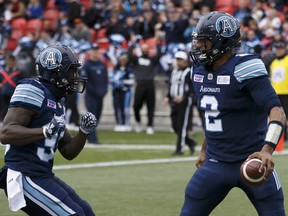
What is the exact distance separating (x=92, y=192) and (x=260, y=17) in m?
12.1

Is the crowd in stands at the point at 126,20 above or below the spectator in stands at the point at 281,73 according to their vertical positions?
below

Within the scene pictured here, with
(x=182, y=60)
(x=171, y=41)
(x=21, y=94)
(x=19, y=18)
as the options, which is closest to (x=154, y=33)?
(x=171, y=41)

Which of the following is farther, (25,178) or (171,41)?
(171,41)

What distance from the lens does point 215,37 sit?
19.6 ft

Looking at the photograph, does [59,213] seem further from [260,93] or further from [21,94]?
[260,93]

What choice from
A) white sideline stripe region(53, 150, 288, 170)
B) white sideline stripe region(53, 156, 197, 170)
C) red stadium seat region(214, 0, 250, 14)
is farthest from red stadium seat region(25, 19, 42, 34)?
white sideline stripe region(53, 156, 197, 170)

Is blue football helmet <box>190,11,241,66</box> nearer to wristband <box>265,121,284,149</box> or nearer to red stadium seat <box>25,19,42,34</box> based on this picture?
wristband <box>265,121,284,149</box>

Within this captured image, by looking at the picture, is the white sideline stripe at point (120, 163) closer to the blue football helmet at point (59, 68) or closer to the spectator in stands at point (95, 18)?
the blue football helmet at point (59, 68)

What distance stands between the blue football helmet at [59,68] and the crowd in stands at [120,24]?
12708mm

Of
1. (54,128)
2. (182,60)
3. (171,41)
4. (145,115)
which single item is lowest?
(145,115)

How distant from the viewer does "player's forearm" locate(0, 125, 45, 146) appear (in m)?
5.89

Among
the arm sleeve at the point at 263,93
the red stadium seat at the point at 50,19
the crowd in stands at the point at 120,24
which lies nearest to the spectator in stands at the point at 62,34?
the crowd in stands at the point at 120,24

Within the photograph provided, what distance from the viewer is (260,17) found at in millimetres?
21719

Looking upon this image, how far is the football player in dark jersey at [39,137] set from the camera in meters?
5.91
